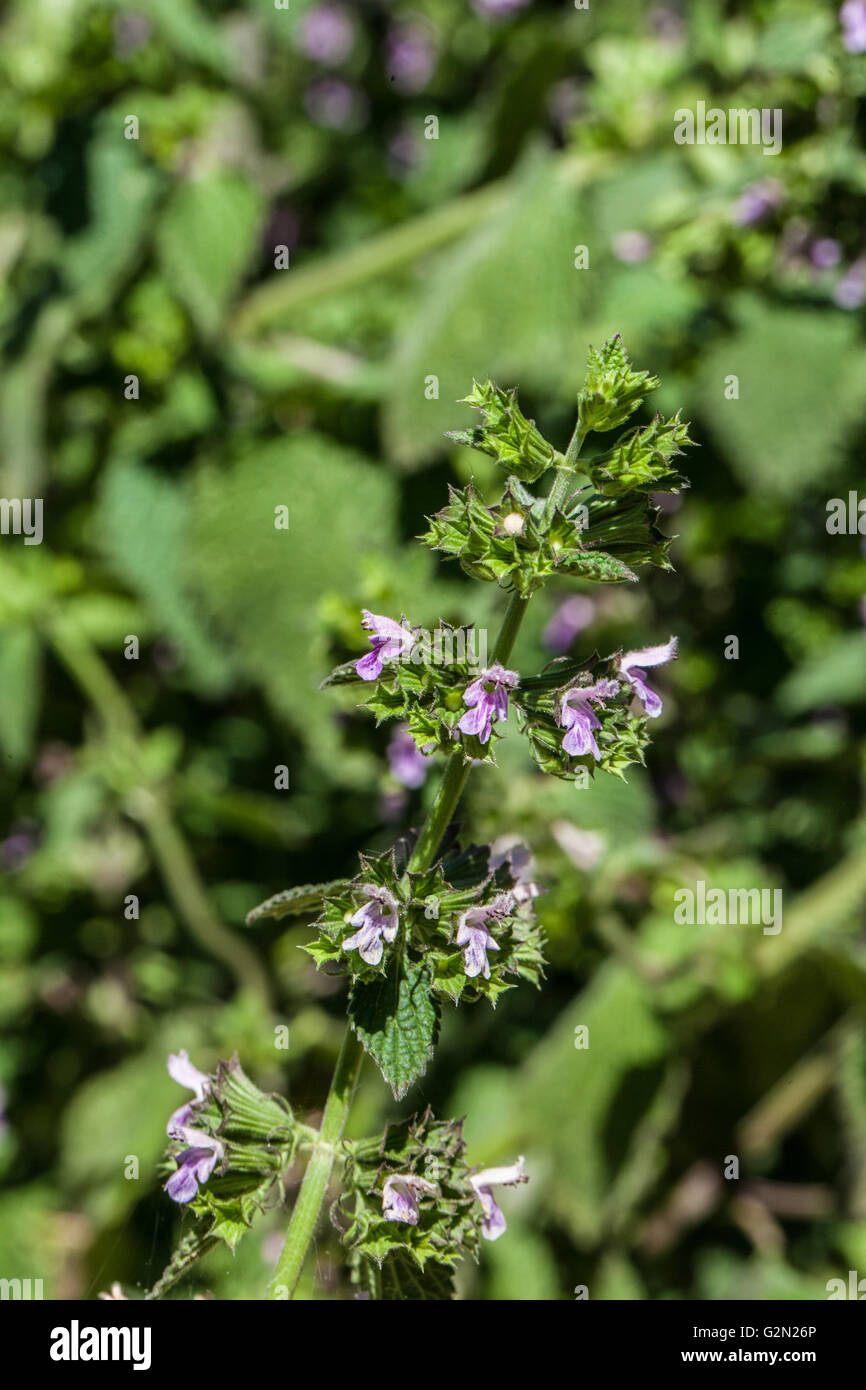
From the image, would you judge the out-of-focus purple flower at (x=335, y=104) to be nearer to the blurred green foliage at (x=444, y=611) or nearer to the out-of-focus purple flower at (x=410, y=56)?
the out-of-focus purple flower at (x=410, y=56)

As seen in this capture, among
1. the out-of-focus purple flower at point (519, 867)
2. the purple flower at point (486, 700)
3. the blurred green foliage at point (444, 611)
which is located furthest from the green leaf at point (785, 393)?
the purple flower at point (486, 700)

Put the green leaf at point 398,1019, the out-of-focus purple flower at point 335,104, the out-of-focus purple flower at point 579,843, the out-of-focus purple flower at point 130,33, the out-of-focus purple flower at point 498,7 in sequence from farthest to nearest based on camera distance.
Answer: the out-of-focus purple flower at point 335,104 < the out-of-focus purple flower at point 498,7 < the out-of-focus purple flower at point 130,33 < the out-of-focus purple flower at point 579,843 < the green leaf at point 398,1019

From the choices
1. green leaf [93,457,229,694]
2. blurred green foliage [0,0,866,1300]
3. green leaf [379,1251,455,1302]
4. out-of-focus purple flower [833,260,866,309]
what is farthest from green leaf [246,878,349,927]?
out-of-focus purple flower [833,260,866,309]

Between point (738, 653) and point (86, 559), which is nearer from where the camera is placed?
point (738, 653)

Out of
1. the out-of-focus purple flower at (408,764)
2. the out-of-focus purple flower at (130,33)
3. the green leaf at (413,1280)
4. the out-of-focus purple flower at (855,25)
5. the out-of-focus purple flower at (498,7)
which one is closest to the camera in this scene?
the green leaf at (413,1280)

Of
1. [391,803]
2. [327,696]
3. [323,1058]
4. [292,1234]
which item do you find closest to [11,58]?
[327,696]

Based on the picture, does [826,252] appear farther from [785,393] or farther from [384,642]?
[384,642]
